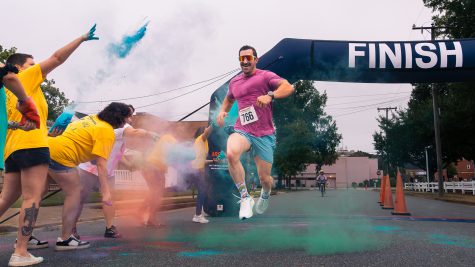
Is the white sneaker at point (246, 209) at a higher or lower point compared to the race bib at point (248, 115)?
lower

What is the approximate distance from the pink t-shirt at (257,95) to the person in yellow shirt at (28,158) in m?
1.96

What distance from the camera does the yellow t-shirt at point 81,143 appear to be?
5149 mm

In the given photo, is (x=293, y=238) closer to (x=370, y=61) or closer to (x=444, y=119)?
(x=370, y=61)

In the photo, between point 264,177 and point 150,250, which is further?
point 264,177

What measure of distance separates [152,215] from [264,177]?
123 inches

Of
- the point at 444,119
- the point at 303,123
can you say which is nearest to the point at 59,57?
the point at 303,123

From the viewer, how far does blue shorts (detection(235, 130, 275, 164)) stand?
18.0 feet

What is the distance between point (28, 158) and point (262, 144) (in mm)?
2770

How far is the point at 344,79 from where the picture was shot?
8.81m

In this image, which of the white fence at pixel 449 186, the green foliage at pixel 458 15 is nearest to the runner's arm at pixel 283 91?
the green foliage at pixel 458 15

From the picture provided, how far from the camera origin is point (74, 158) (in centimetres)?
522

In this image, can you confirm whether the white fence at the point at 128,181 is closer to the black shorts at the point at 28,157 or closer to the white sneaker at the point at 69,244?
the white sneaker at the point at 69,244

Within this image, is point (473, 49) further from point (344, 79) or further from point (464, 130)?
point (464, 130)

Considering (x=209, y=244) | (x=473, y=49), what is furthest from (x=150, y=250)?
(x=473, y=49)
